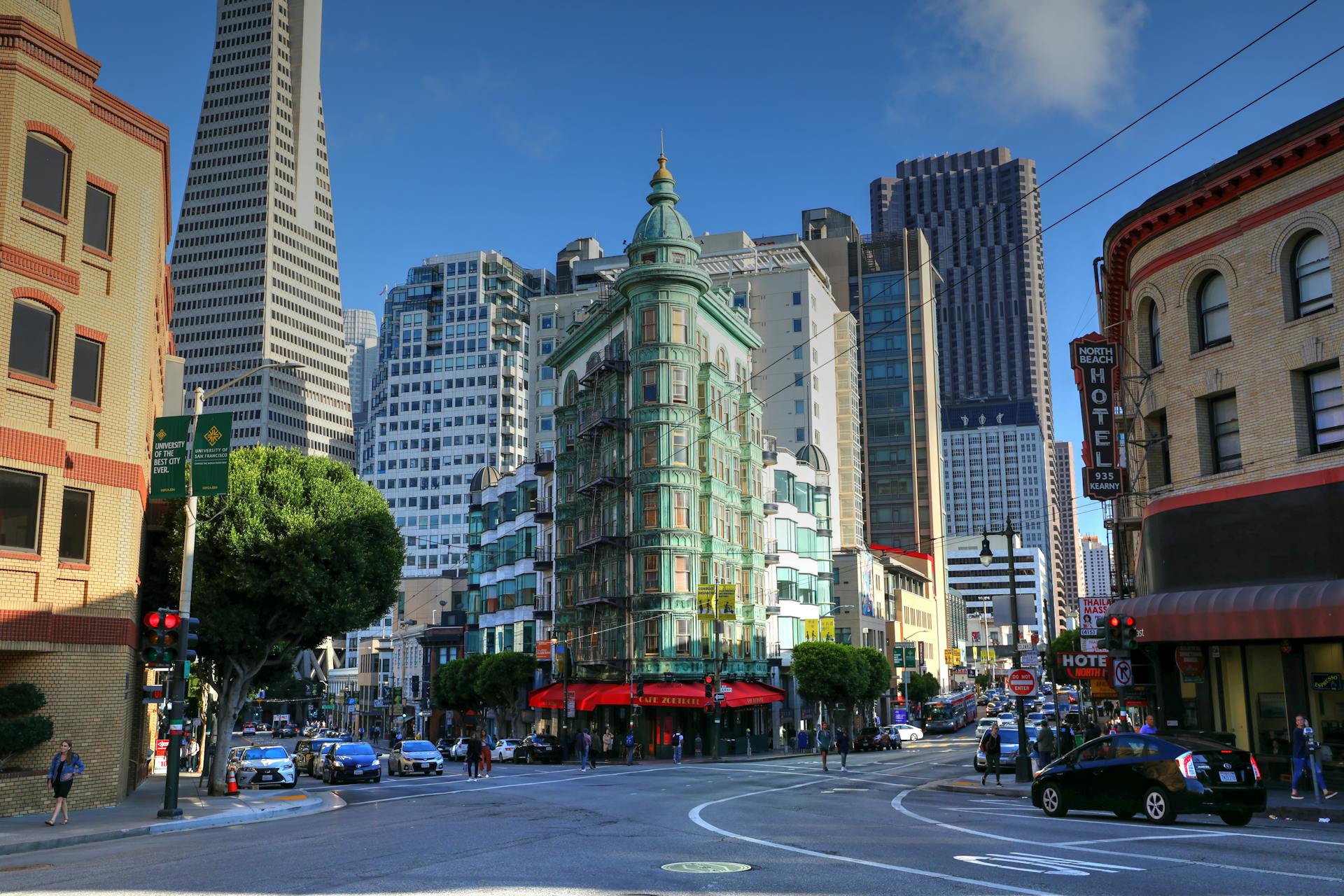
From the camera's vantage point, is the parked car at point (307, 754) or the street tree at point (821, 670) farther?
the street tree at point (821, 670)

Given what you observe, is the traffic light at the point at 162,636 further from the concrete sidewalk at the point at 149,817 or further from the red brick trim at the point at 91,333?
the red brick trim at the point at 91,333

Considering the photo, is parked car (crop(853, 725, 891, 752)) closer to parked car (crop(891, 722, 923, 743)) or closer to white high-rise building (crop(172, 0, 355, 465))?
parked car (crop(891, 722, 923, 743))

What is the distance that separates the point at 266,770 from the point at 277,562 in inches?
367

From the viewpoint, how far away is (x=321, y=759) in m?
45.5

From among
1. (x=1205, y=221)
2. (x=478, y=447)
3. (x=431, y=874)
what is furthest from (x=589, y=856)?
(x=478, y=447)

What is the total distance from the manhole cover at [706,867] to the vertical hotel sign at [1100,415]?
19917mm

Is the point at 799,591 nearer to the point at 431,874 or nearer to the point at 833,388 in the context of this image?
the point at 833,388

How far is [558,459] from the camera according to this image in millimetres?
74562

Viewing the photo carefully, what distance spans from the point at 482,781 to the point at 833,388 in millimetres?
76866

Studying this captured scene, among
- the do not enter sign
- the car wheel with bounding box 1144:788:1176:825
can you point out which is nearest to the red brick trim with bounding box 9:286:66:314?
the car wheel with bounding box 1144:788:1176:825

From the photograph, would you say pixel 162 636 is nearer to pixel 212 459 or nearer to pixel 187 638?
pixel 187 638

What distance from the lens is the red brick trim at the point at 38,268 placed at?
26084mm

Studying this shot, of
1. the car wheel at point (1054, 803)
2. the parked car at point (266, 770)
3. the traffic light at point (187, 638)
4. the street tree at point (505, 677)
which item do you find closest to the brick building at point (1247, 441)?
the car wheel at point (1054, 803)

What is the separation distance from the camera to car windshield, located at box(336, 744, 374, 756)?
41.8 meters
